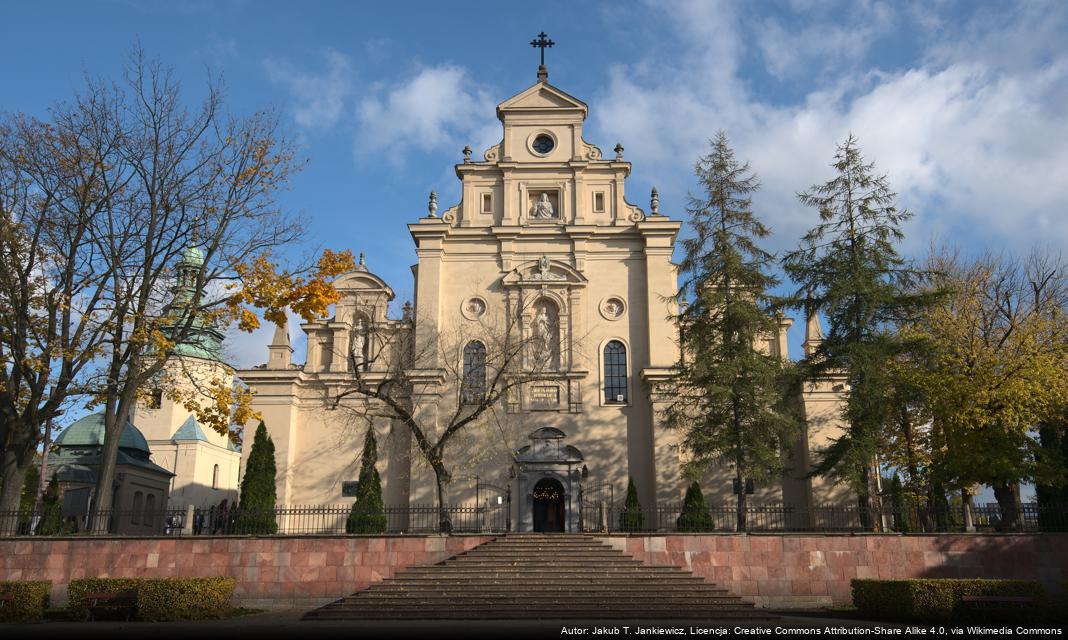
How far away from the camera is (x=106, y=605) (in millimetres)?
18422

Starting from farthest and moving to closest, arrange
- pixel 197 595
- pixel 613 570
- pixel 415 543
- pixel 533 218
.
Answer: pixel 533 218 → pixel 415 543 → pixel 613 570 → pixel 197 595

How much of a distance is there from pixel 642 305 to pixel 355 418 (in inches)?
447

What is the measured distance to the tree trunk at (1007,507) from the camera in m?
22.5

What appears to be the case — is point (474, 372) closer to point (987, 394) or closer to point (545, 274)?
point (545, 274)

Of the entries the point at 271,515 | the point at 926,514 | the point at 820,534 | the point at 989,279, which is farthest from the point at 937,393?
the point at 271,515

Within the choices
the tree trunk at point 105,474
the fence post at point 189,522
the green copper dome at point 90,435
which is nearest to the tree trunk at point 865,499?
the fence post at point 189,522

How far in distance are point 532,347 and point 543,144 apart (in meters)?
8.60

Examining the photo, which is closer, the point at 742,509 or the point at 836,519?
the point at 742,509

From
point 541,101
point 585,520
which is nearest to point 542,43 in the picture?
point 541,101

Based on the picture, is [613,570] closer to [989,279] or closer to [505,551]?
[505,551]

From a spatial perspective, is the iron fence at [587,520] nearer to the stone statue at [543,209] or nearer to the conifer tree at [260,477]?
the conifer tree at [260,477]

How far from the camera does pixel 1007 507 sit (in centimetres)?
2248

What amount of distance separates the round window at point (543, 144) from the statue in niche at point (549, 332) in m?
6.25

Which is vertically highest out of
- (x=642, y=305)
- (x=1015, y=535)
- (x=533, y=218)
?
(x=533, y=218)
